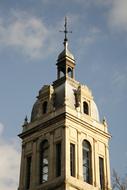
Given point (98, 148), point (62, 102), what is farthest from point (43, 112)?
point (98, 148)

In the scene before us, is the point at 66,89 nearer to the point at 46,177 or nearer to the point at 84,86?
the point at 84,86

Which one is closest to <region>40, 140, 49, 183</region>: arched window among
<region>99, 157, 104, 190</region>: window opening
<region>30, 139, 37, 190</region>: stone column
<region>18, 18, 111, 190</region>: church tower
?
<region>18, 18, 111, 190</region>: church tower

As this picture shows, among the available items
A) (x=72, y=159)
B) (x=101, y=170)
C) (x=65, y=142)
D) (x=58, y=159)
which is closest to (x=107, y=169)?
(x=101, y=170)

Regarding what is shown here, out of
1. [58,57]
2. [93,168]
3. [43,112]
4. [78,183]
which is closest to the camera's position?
[78,183]

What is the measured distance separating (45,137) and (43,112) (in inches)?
137

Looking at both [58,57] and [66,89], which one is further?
[58,57]

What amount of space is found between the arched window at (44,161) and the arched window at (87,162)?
342cm

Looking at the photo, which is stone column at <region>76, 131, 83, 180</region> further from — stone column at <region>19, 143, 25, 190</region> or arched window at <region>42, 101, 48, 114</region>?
stone column at <region>19, 143, 25, 190</region>

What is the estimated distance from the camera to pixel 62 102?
49344 millimetres

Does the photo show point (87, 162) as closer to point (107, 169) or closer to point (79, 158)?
point (79, 158)

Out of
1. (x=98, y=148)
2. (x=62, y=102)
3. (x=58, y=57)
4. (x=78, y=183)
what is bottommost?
(x=78, y=183)

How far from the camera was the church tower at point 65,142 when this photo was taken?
45.4 m

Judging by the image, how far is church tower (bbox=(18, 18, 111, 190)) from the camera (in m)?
45.4

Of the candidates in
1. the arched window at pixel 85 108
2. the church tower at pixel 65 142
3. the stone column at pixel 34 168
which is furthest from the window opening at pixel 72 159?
the arched window at pixel 85 108
